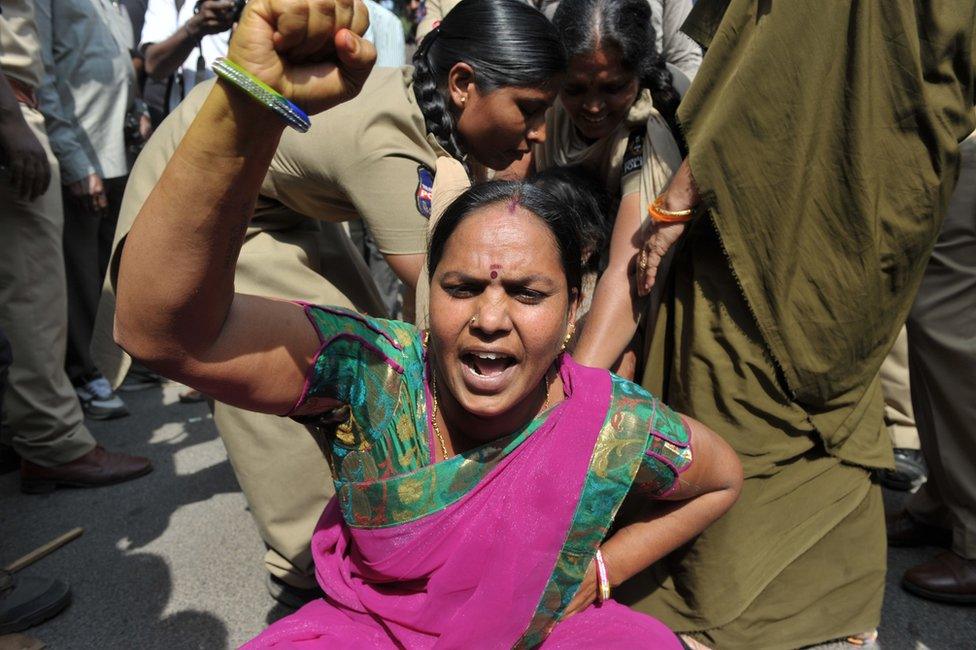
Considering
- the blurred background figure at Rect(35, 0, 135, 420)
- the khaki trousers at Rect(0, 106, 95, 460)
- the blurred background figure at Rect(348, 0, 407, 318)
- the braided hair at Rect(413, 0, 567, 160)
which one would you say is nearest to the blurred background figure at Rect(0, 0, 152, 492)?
the khaki trousers at Rect(0, 106, 95, 460)

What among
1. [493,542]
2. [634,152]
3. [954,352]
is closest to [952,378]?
[954,352]

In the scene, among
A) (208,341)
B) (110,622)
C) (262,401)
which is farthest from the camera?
(110,622)

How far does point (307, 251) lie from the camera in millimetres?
2213

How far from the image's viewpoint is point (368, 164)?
185 cm

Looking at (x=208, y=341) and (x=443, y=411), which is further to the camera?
(x=443, y=411)

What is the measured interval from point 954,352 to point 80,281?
390 centimetres

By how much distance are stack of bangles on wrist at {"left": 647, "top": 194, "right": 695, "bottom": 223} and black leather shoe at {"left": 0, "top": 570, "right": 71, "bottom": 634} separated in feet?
6.71

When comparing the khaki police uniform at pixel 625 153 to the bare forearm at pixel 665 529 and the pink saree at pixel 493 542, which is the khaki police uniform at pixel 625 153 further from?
the pink saree at pixel 493 542

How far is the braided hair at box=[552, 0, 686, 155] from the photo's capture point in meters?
2.14

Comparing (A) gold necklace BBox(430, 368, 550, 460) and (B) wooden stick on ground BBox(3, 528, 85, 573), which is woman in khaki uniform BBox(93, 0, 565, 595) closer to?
(A) gold necklace BBox(430, 368, 550, 460)

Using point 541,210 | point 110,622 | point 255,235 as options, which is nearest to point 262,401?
point 541,210

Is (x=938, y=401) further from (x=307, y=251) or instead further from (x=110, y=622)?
(x=110, y=622)

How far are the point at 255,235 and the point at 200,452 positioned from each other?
163 cm

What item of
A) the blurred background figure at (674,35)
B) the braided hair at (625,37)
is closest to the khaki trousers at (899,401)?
the blurred background figure at (674,35)
